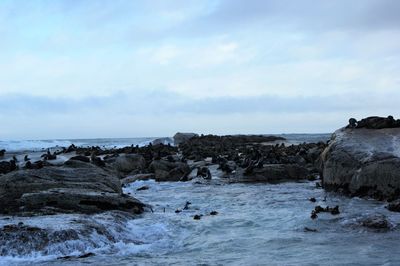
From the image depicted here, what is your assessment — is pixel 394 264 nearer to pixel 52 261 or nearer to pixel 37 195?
pixel 52 261

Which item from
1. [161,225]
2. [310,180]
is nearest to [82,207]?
[161,225]

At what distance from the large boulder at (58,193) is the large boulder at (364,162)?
7454 millimetres

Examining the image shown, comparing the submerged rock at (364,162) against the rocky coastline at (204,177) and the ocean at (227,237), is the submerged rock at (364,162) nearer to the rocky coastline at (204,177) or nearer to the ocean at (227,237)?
the rocky coastline at (204,177)

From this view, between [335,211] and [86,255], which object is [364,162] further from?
[86,255]

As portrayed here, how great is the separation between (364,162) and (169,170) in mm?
11766

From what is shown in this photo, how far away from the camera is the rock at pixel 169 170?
25.8 meters

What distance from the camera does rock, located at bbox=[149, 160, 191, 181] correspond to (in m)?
25.8

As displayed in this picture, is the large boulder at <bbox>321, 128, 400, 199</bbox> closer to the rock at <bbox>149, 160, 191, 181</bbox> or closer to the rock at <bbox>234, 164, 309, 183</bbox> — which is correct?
the rock at <bbox>234, 164, 309, 183</bbox>

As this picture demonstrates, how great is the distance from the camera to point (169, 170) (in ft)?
87.4

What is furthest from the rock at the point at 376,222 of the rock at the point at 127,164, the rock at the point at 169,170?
the rock at the point at 127,164

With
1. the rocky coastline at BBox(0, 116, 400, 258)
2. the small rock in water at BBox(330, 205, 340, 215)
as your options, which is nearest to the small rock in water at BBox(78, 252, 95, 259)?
the rocky coastline at BBox(0, 116, 400, 258)

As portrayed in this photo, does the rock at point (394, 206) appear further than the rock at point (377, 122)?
No

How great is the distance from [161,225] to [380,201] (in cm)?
709

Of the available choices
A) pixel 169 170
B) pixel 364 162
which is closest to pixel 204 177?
pixel 169 170
